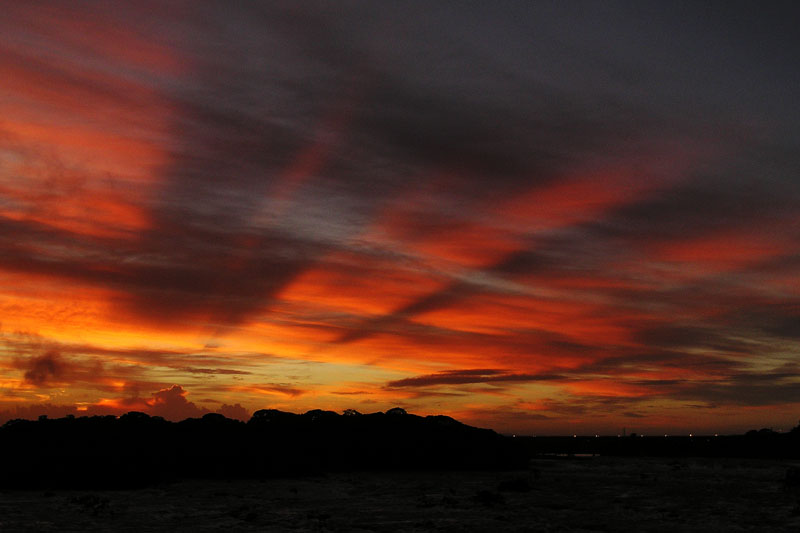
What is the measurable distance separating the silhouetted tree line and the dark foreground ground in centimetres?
319

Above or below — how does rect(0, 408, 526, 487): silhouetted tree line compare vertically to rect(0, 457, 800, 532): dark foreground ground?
above

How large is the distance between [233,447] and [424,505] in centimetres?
2910

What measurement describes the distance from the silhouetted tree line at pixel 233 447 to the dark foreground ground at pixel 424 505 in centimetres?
319

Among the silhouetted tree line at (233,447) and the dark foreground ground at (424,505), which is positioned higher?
the silhouetted tree line at (233,447)

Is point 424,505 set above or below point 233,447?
below

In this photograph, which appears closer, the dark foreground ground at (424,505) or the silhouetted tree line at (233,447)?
the dark foreground ground at (424,505)

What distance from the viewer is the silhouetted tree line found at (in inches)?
2173

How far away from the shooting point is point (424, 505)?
40625mm

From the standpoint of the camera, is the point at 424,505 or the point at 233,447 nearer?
the point at 424,505

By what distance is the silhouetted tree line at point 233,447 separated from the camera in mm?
55188

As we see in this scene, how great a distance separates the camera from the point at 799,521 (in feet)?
110

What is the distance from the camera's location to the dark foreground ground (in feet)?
110

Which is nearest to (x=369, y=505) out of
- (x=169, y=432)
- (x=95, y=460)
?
(x=95, y=460)

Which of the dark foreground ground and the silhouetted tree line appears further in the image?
the silhouetted tree line
